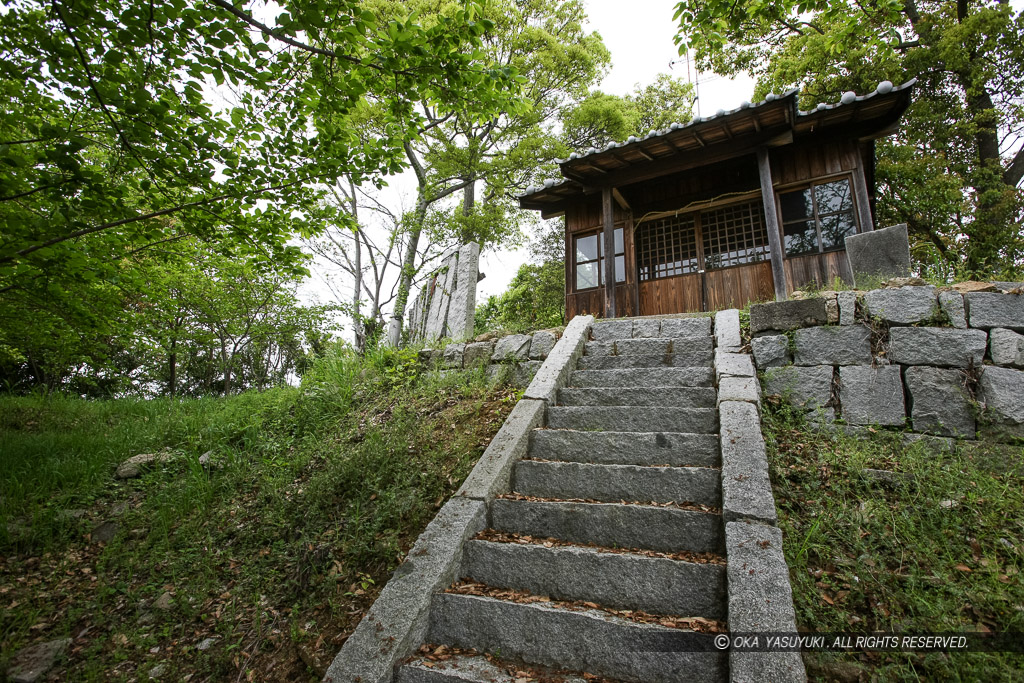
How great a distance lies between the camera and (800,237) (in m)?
7.38

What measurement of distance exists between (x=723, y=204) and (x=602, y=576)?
7353 millimetres

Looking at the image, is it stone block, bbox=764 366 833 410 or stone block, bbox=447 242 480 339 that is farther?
stone block, bbox=447 242 480 339

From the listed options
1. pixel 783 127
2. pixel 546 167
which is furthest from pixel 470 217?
pixel 783 127

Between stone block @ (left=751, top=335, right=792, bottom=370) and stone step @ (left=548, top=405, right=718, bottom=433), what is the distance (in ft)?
3.72

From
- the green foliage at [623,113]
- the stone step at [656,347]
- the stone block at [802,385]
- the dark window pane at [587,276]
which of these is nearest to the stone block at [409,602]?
the stone step at [656,347]

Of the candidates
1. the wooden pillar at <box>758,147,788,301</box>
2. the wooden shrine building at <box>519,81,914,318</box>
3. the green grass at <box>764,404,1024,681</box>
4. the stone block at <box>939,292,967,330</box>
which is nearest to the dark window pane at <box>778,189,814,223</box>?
the wooden shrine building at <box>519,81,914,318</box>

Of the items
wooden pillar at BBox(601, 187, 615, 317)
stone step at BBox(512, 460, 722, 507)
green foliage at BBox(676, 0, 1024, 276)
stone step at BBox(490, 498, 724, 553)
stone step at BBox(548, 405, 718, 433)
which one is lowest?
stone step at BBox(490, 498, 724, 553)

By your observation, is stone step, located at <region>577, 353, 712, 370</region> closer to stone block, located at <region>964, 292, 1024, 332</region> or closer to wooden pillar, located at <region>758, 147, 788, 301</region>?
stone block, located at <region>964, 292, 1024, 332</region>

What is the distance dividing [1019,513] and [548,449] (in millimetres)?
2803

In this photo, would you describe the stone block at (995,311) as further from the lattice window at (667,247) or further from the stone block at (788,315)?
the lattice window at (667,247)

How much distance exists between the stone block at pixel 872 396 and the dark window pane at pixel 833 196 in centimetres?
439

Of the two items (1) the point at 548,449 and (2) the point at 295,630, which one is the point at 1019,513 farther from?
(2) the point at 295,630

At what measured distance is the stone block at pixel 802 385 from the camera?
396 cm

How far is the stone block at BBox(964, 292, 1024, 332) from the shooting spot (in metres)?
3.74
